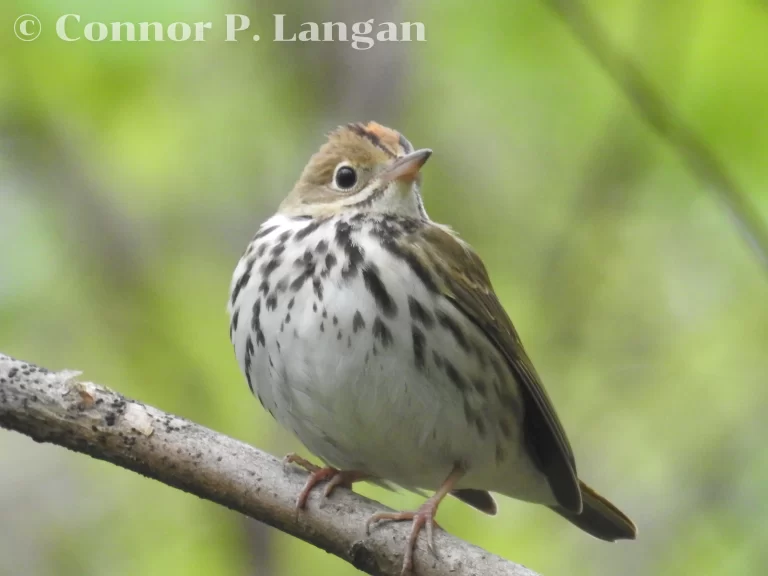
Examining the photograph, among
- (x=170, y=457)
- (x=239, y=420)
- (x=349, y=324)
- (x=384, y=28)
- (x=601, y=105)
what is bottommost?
(x=239, y=420)

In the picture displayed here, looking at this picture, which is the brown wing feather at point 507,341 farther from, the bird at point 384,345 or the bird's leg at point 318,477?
the bird's leg at point 318,477

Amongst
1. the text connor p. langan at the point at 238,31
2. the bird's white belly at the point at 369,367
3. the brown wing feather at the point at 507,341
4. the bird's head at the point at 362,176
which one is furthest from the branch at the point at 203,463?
the text connor p. langan at the point at 238,31

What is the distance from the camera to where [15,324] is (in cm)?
556

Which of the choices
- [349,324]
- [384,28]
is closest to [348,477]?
[349,324]

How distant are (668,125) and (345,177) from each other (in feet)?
4.90

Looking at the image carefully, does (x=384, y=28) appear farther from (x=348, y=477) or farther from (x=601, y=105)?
(x=348, y=477)

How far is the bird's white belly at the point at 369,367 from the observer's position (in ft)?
11.6

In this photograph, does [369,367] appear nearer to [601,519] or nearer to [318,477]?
[318,477]

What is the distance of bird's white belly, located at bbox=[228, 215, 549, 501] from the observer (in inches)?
139

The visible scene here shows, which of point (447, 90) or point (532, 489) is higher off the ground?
point (447, 90)

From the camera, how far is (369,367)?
11.6 feet

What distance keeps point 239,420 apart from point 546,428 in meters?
2.07

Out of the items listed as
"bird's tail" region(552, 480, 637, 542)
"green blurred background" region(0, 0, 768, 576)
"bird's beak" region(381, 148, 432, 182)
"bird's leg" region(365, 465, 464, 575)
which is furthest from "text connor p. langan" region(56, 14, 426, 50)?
"bird's leg" region(365, 465, 464, 575)

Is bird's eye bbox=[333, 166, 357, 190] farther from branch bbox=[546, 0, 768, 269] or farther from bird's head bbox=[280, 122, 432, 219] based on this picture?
branch bbox=[546, 0, 768, 269]
